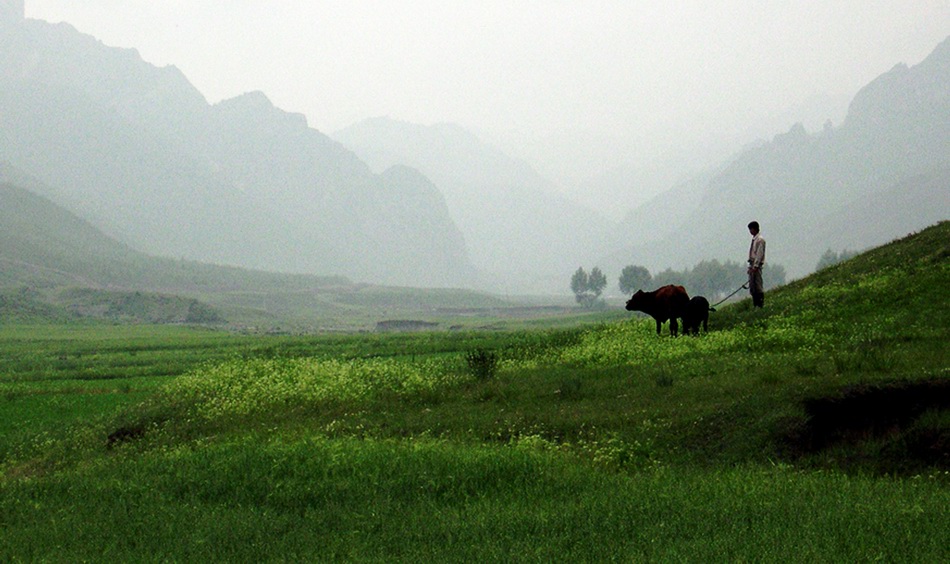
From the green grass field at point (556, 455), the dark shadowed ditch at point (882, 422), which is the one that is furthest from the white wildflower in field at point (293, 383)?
the dark shadowed ditch at point (882, 422)

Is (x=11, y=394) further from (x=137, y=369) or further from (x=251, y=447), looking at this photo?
(x=251, y=447)

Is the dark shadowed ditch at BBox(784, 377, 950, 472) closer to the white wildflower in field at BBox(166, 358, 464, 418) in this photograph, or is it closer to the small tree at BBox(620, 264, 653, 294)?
the white wildflower in field at BBox(166, 358, 464, 418)

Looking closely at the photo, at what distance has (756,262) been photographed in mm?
28641

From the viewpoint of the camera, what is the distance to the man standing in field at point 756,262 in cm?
2775

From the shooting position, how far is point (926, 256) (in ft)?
94.5

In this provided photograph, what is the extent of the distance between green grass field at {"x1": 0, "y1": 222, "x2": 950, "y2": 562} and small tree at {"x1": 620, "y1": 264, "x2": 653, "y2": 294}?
15269 centimetres

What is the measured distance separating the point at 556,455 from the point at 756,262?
17.3m

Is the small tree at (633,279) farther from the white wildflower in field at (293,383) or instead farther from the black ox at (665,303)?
the white wildflower in field at (293,383)

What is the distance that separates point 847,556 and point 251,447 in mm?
12344

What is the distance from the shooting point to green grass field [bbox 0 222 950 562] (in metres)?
9.54

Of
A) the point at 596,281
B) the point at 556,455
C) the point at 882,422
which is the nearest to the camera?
the point at 882,422

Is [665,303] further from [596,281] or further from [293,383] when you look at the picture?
[596,281]

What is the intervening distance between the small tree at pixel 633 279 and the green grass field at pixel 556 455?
501 ft

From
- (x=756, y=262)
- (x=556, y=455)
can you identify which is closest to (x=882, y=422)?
(x=556, y=455)
